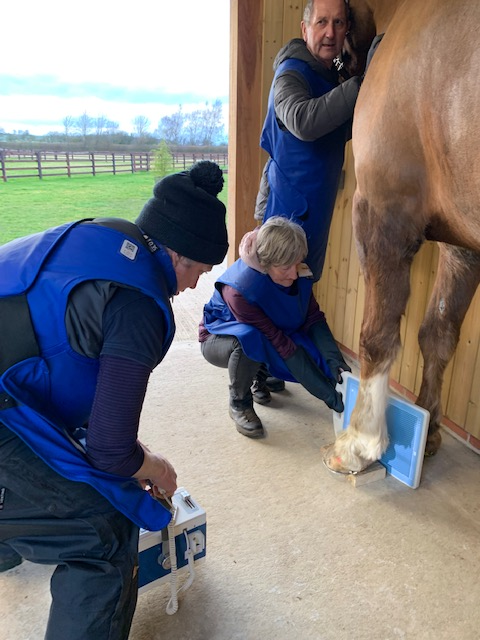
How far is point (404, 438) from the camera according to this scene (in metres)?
1.69

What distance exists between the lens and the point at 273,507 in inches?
62.6

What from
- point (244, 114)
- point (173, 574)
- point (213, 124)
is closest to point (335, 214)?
point (244, 114)

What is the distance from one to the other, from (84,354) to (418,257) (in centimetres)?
165

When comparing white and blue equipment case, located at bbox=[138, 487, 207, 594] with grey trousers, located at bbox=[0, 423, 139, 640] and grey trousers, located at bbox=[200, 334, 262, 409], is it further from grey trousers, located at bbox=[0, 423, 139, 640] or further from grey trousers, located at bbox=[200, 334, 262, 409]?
grey trousers, located at bbox=[200, 334, 262, 409]

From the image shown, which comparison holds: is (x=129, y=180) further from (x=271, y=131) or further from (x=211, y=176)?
(x=211, y=176)

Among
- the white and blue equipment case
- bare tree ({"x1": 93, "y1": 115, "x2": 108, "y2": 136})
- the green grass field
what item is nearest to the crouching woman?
the white and blue equipment case

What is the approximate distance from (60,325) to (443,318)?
4.59 ft

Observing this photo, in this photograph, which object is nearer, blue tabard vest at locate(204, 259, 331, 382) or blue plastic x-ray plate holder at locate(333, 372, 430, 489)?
blue plastic x-ray plate holder at locate(333, 372, 430, 489)

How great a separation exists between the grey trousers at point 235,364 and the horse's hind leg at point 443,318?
2.18 ft

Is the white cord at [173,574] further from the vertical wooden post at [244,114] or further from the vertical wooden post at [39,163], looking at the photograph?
the vertical wooden post at [39,163]

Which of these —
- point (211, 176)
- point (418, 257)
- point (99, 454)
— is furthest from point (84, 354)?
point (418, 257)

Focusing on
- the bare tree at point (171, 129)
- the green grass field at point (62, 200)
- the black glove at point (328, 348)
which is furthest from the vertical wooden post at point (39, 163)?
the black glove at point (328, 348)

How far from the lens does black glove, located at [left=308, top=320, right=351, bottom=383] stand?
1.96m

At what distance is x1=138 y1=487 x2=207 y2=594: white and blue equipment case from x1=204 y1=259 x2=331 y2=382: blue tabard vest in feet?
2.52
